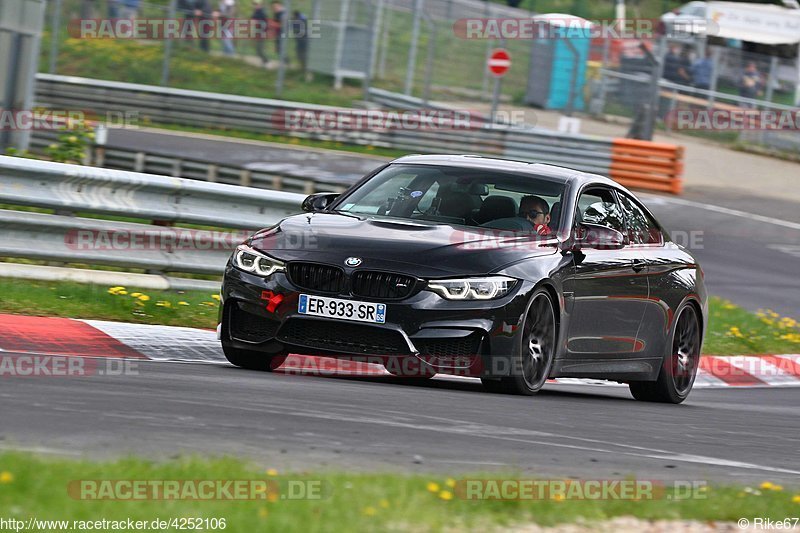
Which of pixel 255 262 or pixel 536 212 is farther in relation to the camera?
pixel 536 212

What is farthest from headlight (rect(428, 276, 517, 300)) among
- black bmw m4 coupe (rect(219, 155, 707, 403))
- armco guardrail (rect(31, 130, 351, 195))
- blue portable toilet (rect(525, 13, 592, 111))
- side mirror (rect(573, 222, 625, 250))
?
blue portable toilet (rect(525, 13, 592, 111))

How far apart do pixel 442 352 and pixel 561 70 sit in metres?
24.8

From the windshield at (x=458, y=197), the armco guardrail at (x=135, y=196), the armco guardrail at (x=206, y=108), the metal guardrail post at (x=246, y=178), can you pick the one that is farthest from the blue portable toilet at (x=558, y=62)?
the windshield at (x=458, y=197)

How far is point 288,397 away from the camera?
7.18 metres

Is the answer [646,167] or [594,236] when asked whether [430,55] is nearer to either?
[646,167]

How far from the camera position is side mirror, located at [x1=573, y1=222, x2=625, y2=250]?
9109mm

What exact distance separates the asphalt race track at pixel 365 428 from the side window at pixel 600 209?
1321mm

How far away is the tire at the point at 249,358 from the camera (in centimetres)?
866

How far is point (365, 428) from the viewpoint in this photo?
Result: 6.45 m

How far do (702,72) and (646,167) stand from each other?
7932 millimetres

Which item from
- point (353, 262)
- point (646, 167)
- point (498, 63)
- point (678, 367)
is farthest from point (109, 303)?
point (498, 63)

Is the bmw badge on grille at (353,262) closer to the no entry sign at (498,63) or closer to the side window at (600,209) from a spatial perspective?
the side window at (600,209)

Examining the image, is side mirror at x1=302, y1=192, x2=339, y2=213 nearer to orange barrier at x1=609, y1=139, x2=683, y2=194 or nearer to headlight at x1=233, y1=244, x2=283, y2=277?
headlight at x1=233, y1=244, x2=283, y2=277

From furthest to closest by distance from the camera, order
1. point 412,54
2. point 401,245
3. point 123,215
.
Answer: point 412,54 < point 123,215 < point 401,245
